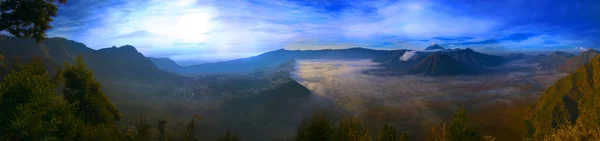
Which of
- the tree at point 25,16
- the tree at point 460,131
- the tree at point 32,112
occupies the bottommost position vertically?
the tree at point 460,131

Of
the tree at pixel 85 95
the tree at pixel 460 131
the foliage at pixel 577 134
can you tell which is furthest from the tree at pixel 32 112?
the tree at pixel 460 131

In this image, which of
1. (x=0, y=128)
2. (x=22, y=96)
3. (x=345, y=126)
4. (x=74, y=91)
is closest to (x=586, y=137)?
(x=345, y=126)

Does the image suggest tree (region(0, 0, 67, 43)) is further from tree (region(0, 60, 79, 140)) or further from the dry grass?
the dry grass

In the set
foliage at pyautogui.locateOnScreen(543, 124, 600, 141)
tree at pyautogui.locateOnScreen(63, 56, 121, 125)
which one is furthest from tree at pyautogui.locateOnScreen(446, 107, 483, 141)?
tree at pyautogui.locateOnScreen(63, 56, 121, 125)

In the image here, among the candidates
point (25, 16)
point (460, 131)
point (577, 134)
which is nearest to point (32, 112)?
point (25, 16)

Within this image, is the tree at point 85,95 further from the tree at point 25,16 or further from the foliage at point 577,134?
the foliage at point 577,134

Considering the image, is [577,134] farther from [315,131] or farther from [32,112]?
[32,112]
